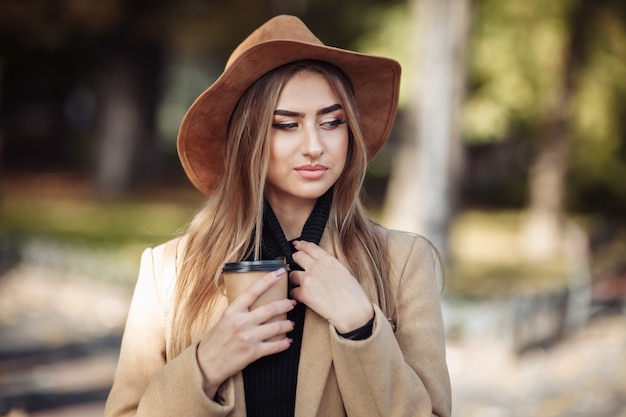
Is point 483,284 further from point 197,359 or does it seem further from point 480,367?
point 197,359

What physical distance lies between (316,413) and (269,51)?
95 cm

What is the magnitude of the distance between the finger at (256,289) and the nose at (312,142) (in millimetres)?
349

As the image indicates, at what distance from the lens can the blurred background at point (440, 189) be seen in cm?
776

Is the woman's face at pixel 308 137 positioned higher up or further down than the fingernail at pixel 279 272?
higher up

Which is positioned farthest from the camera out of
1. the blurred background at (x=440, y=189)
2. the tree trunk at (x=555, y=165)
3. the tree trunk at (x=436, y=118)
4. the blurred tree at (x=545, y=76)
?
the tree trunk at (x=555, y=165)

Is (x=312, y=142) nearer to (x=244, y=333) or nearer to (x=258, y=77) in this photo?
(x=258, y=77)

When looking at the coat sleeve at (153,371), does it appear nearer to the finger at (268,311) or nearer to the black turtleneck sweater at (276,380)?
the black turtleneck sweater at (276,380)

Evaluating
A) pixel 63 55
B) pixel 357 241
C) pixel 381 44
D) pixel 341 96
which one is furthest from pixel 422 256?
pixel 63 55

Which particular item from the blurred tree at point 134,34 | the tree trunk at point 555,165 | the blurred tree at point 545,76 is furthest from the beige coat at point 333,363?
the blurred tree at point 134,34

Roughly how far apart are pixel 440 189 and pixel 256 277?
857 cm

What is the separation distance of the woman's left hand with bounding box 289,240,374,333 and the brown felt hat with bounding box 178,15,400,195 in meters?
0.49

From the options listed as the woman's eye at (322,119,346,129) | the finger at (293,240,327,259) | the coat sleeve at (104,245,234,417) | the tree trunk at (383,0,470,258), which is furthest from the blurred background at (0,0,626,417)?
the woman's eye at (322,119,346,129)

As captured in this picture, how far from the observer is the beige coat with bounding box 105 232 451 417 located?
2129 mm

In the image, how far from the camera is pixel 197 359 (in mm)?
2182
